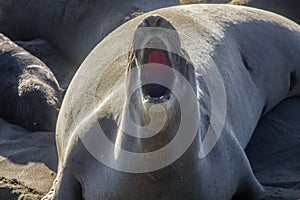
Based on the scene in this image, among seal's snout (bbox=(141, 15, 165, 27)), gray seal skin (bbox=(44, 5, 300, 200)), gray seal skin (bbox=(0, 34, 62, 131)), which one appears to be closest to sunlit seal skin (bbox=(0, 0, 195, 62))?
gray seal skin (bbox=(0, 34, 62, 131))

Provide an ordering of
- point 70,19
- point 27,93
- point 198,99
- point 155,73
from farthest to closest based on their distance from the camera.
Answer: point 70,19 < point 27,93 < point 198,99 < point 155,73

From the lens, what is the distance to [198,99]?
375 centimetres

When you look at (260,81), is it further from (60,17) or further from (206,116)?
(60,17)

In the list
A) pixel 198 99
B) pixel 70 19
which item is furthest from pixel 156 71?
pixel 70 19

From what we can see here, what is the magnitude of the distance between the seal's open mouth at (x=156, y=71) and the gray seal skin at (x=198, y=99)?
0.01 metres

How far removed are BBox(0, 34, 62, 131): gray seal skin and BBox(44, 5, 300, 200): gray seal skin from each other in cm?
102

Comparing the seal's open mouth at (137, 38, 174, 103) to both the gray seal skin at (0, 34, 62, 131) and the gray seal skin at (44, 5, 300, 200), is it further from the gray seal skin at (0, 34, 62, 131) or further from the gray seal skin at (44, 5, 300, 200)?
the gray seal skin at (0, 34, 62, 131)

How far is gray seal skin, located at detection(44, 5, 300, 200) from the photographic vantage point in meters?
3.28

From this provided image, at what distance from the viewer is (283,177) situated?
4398 millimetres

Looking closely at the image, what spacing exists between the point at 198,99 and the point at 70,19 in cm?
373

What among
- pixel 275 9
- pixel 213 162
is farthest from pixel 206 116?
pixel 275 9

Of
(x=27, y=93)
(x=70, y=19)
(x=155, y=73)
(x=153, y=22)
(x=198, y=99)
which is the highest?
(x=153, y=22)

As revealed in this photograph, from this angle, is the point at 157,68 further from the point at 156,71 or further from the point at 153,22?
the point at 153,22

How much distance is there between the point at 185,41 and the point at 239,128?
0.57 metres
